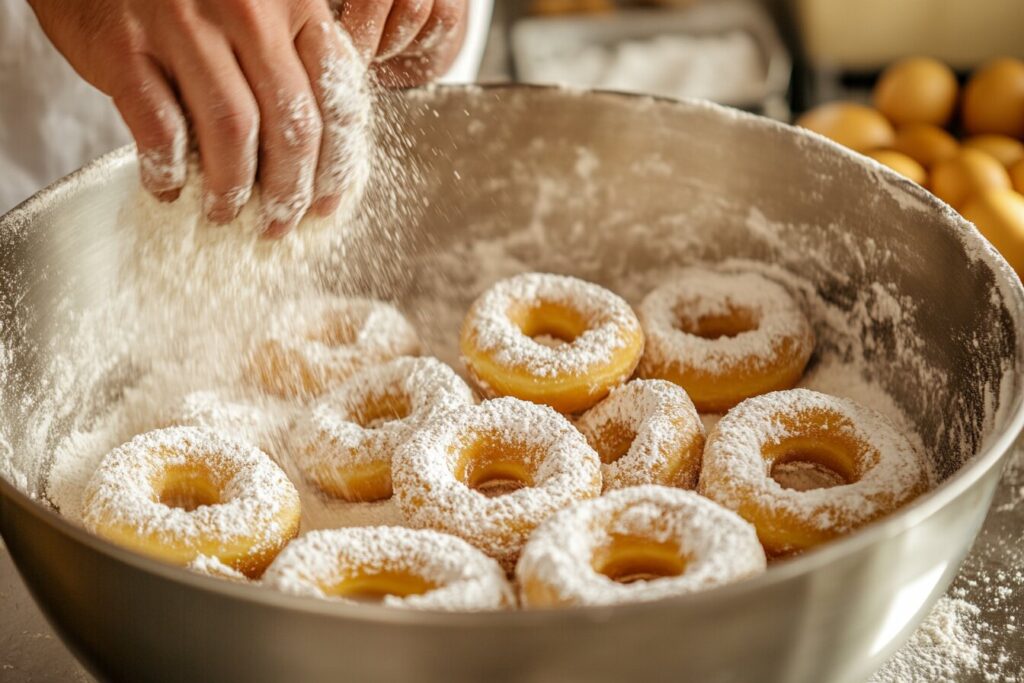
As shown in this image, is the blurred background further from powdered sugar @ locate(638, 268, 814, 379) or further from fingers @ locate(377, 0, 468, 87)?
fingers @ locate(377, 0, 468, 87)

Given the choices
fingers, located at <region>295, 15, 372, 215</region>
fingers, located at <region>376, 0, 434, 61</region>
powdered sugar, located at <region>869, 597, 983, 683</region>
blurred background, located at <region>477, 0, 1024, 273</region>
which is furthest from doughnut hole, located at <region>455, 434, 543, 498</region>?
blurred background, located at <region>477, 0, 1024, 273</region>

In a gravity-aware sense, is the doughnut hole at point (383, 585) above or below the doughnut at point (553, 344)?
below

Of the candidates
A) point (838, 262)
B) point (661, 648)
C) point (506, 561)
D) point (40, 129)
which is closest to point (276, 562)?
point (506, 561)

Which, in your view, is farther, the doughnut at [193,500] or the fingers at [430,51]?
the fingers at [430,51]

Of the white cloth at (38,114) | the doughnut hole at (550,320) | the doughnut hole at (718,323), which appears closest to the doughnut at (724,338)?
the doughnut hole at (718,323)

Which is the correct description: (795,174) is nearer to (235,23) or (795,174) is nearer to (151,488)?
(235,23)

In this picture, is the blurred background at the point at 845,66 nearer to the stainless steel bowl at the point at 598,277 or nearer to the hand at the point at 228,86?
the stainless steel bowl at the point at 598,277

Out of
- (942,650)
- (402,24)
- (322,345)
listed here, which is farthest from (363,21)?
(942,650)
